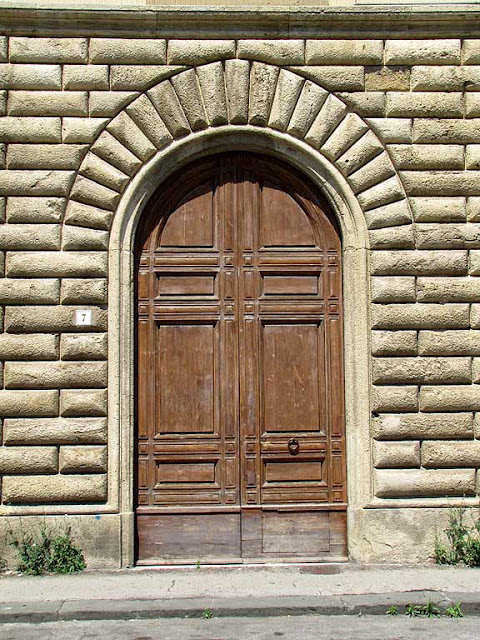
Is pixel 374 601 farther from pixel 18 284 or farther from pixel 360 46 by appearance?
pixel 360 46

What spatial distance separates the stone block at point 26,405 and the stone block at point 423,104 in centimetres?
446

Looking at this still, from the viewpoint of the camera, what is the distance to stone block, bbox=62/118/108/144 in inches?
309

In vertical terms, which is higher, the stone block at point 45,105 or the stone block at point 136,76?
the stone block at point 136,76

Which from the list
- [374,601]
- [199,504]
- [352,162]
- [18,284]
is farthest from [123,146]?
[374,601]

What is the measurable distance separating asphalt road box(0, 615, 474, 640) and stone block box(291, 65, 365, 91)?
5.07m

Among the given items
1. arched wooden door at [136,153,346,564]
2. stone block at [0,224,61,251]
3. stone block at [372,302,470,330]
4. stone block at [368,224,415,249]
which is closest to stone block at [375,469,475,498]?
arched wooden door at [136,153,346,564]

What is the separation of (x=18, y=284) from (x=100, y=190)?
123 centimetres

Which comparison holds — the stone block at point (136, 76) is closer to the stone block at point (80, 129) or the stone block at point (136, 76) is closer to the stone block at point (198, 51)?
the stone block at point (198, 51)

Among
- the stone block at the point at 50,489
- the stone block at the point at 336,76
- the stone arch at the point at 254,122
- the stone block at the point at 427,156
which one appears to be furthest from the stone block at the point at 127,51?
the stone block at the point at 50,489

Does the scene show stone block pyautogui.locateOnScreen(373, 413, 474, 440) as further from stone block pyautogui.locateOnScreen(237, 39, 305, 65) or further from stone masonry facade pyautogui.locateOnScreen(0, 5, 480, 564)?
stone block pyautogui.locateOnScreen(237, 39, 305, 65)

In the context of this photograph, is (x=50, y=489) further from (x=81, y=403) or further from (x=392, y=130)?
(x=392, y=130)

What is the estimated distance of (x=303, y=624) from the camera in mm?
6203

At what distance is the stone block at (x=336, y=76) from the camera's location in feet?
26.4

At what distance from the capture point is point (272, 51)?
316 inches
